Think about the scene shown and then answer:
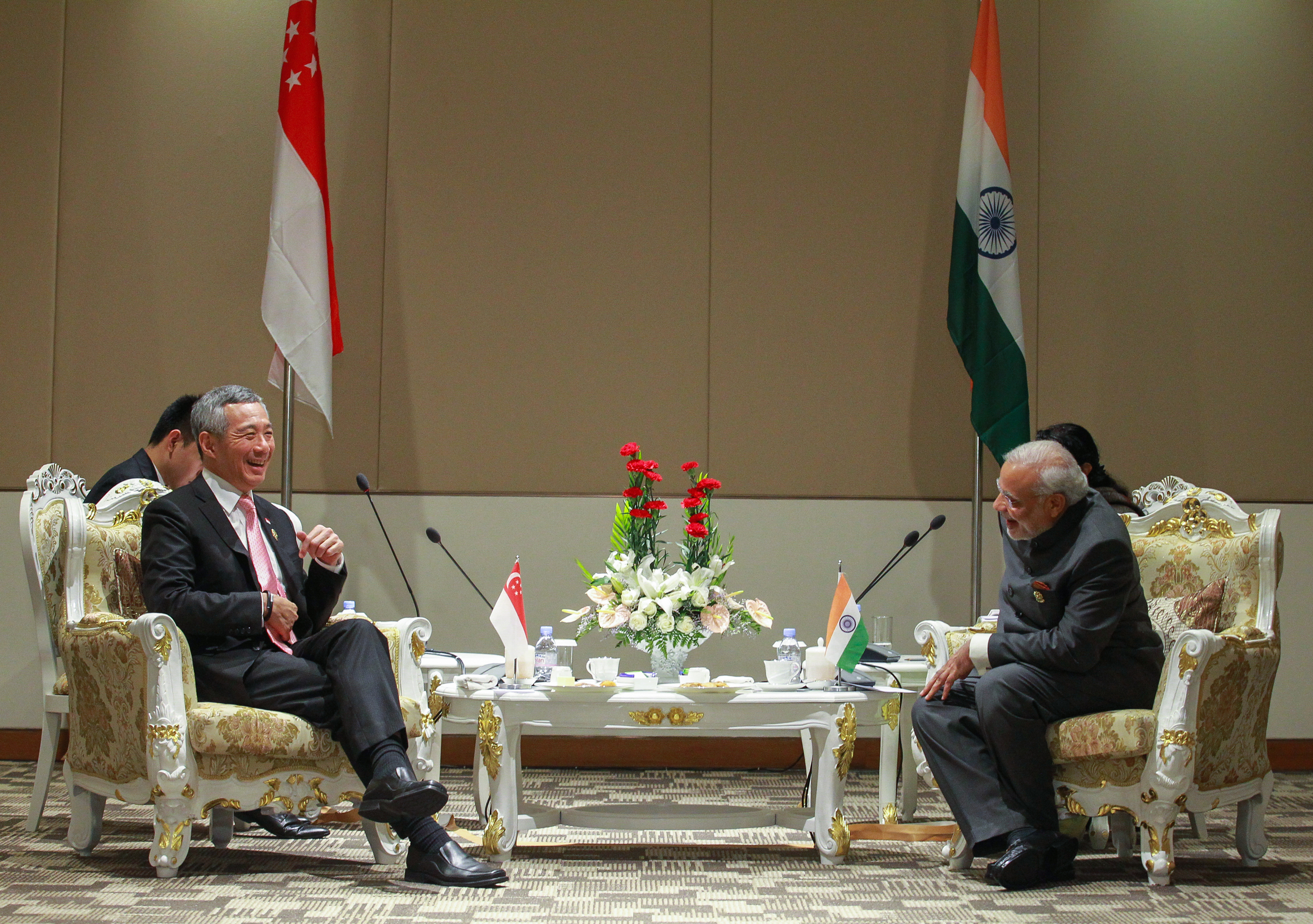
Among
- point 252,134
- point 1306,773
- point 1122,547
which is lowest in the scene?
point 1306,773

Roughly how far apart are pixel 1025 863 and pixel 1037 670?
1.58ft

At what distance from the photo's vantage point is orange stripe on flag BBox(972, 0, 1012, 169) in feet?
15.6

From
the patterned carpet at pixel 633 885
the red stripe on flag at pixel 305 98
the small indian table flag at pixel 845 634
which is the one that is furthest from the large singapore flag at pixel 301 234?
the small indian table flag at pixel 845 634

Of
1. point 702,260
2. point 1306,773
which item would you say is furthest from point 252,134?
point 1306,773

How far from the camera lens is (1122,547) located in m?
3.02

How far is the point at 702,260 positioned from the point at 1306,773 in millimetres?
3326

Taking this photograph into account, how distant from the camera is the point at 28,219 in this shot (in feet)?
16.8

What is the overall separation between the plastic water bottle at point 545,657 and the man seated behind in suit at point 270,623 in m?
0.49

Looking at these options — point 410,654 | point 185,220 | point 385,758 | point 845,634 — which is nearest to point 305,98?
point 185,220

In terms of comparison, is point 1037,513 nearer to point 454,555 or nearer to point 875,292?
point 875,292

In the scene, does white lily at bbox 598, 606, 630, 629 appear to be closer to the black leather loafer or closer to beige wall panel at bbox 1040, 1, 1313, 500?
the black leather loafer

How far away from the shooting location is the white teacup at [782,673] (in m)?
3.30

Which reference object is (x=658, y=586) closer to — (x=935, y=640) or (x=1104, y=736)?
(x=935, y=640)

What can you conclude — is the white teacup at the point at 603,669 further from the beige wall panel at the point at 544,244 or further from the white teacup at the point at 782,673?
the beige wall panel at the point at 544,244
